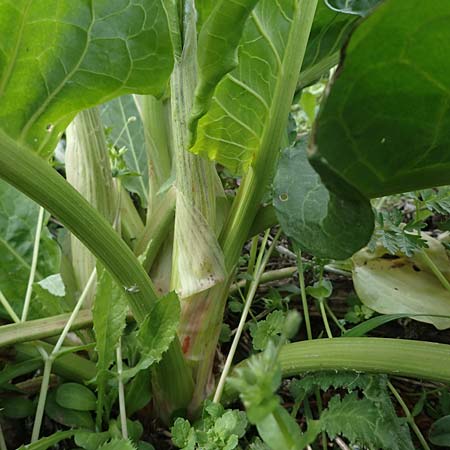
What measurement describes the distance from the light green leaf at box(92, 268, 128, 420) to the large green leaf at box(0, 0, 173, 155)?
20 cm

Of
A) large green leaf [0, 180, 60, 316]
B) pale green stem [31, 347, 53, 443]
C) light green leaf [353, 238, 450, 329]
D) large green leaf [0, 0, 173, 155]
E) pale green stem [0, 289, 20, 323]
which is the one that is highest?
large green leaf [0, 0, 173, 155]

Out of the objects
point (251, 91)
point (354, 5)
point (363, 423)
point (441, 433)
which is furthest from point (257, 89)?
point (441, 433)

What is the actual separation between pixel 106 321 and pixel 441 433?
51 centimetres

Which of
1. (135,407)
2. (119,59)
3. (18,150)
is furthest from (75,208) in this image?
(135,407)

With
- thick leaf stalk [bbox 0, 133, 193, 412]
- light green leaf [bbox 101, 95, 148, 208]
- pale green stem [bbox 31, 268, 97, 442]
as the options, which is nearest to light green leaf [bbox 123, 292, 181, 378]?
thick leaf stalk [bbox 0, 133, 193, 412]

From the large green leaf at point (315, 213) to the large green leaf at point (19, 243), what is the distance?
51 cm

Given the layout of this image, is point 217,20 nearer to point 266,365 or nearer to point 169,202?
point 266,365

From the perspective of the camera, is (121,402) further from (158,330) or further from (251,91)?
(251,91)

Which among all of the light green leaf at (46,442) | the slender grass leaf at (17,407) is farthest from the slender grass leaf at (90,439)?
the slender grass leaf at (17,407)

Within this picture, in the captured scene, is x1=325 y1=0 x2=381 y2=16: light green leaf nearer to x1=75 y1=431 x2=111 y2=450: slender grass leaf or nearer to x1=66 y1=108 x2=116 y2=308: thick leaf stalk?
x1=66 y1=108 x2=116 y2=308: thick leaf stalk

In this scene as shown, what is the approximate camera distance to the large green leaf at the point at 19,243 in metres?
0.96

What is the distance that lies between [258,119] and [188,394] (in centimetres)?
42

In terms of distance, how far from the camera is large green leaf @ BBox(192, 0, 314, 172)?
2.33 feet

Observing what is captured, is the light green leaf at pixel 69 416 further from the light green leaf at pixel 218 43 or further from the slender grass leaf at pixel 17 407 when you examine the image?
the light green leaf at pixel 218 43
